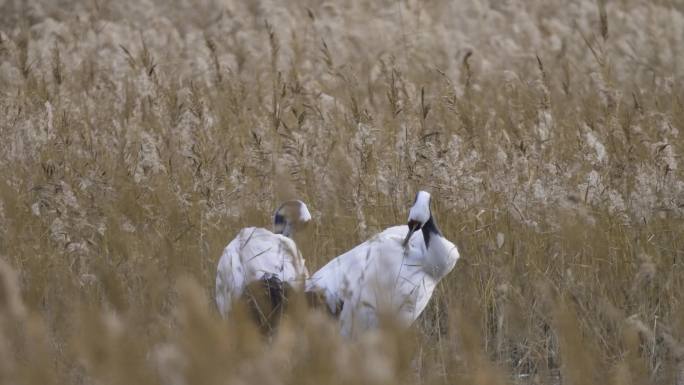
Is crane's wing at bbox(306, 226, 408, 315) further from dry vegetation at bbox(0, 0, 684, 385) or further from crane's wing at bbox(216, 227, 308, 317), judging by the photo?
dry vegetation at bbox(0, 0, 684, 385)

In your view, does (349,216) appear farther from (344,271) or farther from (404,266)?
(344,271)

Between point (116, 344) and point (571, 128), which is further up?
point (116, 344)

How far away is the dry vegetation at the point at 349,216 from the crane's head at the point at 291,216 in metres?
0.11

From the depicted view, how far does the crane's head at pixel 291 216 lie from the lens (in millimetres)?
3605

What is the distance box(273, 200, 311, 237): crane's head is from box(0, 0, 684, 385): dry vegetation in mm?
106

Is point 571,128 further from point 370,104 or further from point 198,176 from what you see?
point 198,176

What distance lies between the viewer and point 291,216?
3615 millimetres

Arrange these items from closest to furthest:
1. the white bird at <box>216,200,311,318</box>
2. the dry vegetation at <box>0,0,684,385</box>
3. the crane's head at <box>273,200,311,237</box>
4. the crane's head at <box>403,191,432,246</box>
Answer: the dry vegetation at <box>0,0,684,385</box>
the white bird at <box>216,200,311,318</box>
the crane's head at <box>403,191,432,246</box>
the crane's head at <box>273,200,311,237</box>

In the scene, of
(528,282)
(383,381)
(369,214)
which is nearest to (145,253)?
(369,214)

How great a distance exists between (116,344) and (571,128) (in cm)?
380

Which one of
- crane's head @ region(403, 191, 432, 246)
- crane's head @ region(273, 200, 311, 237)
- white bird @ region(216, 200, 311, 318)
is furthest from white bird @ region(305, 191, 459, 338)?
crane's head @ region(273, 200, 311, 237)

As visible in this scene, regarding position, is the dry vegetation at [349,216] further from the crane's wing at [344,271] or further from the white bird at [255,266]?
the crane's wing at [344,271]

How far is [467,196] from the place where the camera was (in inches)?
147

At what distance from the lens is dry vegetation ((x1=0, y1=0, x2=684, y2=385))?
1839 mm
